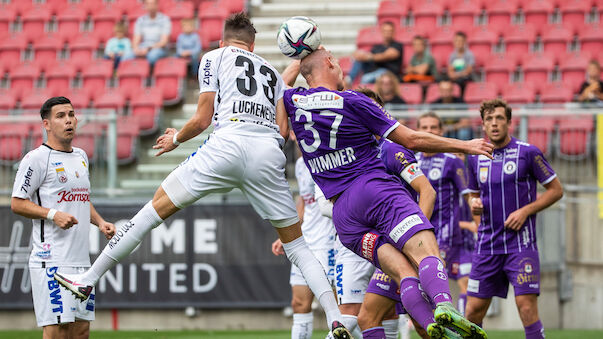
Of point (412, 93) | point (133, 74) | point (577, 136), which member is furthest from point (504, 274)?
point (133, 74)

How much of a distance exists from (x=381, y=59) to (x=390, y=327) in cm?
824

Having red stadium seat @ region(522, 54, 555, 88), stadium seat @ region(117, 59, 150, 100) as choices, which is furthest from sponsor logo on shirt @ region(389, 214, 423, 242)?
stadium seat @ region(117, 59, 150, 100)

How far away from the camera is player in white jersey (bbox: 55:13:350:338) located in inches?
263

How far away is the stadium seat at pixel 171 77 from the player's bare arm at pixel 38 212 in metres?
9.48

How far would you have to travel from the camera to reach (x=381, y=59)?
1575 cm

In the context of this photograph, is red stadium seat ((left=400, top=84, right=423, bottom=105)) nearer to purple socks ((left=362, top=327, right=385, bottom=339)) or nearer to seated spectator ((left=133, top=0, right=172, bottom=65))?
seated spectator ((left=133, top=0, right=172, bottom=65))

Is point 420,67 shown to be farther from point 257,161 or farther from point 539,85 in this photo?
point 257,161

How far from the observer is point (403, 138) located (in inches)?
250

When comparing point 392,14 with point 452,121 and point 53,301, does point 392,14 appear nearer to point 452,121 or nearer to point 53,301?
point 452,121

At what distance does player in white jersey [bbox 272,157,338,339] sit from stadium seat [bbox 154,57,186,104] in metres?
7.81

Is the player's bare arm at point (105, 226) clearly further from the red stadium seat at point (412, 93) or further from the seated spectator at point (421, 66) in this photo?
the seated spectator at point (421, 66)

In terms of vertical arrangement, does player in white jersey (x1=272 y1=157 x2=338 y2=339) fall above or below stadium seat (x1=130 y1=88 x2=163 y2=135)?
below

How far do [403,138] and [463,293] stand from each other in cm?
522

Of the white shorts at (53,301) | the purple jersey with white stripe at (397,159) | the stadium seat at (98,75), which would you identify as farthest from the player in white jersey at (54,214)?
the stadium seat at (98,75)
